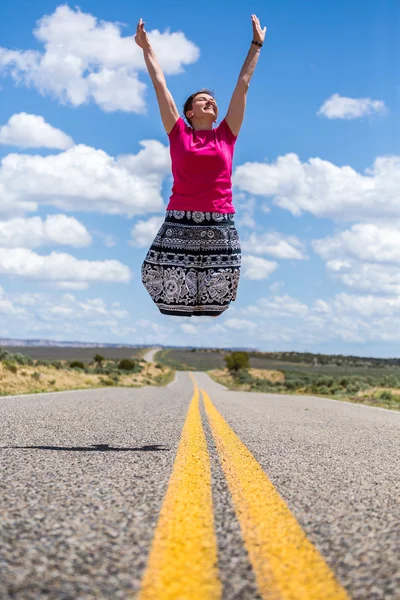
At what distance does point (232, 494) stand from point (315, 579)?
48.5 inches

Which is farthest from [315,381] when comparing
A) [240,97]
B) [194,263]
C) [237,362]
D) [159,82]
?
[237,362]

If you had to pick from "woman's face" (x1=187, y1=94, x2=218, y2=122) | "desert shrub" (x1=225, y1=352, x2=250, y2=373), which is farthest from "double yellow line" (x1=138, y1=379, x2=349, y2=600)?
"desert shrub" (x1=225, y1=352, x2=250, y2=373)

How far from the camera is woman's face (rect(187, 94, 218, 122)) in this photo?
5.35m

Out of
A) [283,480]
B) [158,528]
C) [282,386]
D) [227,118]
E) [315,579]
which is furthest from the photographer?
[282,386]

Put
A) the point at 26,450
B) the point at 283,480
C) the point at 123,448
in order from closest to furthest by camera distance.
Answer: the point at 283,480
the point at 26,450
the point at 123,448

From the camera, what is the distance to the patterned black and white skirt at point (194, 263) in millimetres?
5184

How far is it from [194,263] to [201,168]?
763 mm

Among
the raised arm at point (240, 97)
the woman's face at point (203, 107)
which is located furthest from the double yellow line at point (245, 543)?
the woman's face at point (203, 107)

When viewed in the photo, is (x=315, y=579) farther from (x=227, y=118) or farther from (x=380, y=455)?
(x=227, y=118)

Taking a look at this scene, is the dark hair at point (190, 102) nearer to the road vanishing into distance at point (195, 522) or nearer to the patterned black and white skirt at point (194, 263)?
the patterned black and white skirt at point (194, 263)

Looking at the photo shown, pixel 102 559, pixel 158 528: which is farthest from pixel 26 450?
pixel 102 559

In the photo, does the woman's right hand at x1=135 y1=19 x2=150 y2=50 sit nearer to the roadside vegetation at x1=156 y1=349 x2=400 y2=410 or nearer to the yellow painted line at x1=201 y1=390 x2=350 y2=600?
the yellow painted line at x1=201 y1=390 x2=350 y2=600

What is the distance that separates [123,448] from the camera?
486 centimetres

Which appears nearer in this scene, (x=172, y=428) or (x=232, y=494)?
(x=232, y=494)
